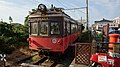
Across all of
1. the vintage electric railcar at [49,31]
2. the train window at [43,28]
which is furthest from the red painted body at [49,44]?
the train window at [43,28]

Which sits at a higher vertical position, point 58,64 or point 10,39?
point 10,39

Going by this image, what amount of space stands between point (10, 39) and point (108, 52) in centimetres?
886

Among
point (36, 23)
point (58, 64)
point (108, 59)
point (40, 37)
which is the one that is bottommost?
point (58, 64)

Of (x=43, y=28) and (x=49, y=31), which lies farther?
(x=43, y=28)

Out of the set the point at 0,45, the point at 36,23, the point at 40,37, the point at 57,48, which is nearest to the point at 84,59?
the point at 57,48

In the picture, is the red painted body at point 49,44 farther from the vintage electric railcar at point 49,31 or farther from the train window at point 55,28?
the train window at point 55,28

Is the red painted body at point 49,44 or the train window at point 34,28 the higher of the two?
the train window at point 34,28

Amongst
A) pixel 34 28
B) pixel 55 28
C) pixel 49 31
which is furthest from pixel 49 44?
pixel 34 28

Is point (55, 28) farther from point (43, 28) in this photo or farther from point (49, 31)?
point (43, 28)

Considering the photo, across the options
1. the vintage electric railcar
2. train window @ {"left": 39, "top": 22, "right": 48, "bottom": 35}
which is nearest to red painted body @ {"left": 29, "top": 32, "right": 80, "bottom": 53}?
the vintage electric railcar

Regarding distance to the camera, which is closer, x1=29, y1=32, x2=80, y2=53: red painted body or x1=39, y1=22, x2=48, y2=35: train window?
x1=29, y1=32, x2=80, y2=53: red painted body

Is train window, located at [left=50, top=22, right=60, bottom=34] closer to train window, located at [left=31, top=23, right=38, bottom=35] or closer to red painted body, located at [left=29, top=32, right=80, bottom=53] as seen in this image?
red painted body, located at [left=29, top=32, right=80, bottom=53]

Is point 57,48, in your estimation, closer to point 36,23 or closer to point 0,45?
point 36,23

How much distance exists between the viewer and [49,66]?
923 centimetres
